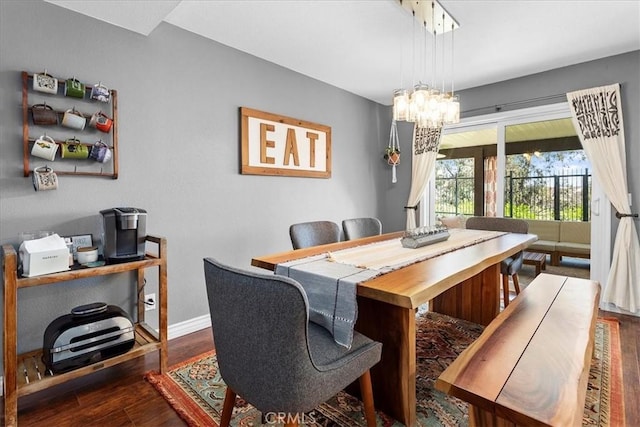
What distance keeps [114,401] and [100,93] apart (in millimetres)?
1798

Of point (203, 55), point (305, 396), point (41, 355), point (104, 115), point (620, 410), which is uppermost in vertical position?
point (203, 55)

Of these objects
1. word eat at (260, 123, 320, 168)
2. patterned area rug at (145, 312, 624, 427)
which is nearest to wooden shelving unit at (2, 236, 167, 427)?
patterned area rug at (145, 312, 624, 427)

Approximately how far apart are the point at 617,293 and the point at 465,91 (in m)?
2.54

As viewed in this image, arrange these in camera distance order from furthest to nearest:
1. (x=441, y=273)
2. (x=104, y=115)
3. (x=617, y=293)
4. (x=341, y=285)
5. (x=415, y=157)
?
1. (x=415, y=157)
2. (x=617, y=293)
3. (x=104, y=115)
4. (x=441, y=273)
5. (x=341, y=285)

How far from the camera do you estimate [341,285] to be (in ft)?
A: 4.41

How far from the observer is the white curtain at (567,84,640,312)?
9.53 feet

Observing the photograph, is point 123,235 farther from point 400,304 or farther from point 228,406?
point 400,304

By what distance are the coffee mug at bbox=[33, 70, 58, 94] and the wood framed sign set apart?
129 cm

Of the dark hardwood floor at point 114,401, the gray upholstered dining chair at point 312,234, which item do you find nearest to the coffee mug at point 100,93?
the gray upholstered dining chair at point 312,234

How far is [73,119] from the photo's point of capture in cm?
198

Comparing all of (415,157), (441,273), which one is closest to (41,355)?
(441,273)

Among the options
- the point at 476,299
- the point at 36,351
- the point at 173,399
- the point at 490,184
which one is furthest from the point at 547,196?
the point at 36,351

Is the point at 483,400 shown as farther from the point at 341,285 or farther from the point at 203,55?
the point at 203,55

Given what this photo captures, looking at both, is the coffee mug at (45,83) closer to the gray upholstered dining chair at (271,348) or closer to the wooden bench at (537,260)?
the gray upholstered dining chair at (271,348)
